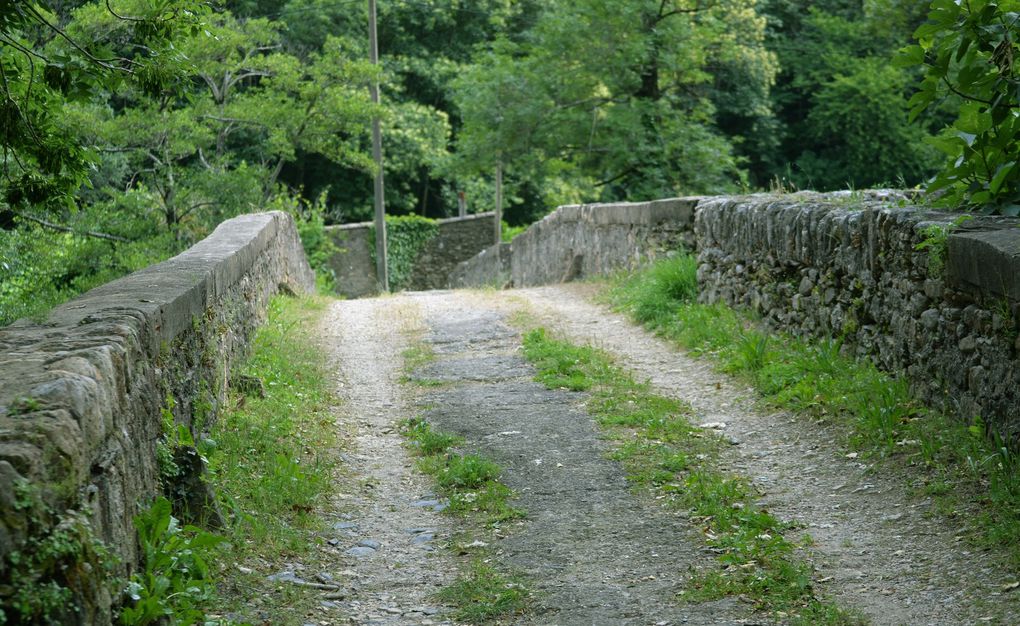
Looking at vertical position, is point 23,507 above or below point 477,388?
above

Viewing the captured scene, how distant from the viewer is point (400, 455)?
239 inches

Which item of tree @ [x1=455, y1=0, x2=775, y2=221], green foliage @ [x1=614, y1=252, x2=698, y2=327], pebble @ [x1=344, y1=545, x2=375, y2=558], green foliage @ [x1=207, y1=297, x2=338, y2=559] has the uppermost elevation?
tree @ [x1=455, y1=0, x2=775, y2=221]

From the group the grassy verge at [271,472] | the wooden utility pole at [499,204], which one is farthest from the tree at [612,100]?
the grassy verge at [271,472]

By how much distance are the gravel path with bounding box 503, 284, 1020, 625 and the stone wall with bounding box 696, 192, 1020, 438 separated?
0.60 metres

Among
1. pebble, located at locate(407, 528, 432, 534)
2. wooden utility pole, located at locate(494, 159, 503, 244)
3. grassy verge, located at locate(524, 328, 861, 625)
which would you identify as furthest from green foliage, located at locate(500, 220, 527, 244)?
pebble, located at locate(407, 528, 432, 534)

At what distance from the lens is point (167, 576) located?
3.47 metres

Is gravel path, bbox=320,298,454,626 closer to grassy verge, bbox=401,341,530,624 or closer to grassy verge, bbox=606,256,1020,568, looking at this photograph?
grassy verge, bbox=401,341,530,624

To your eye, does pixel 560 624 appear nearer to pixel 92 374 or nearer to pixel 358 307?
pixel 92 374

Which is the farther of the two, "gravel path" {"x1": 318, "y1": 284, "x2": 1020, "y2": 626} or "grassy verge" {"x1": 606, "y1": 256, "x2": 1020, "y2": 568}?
"grassy verge" {"x1": 606, "y1": 256, "x2": 1020, "y2": 568}

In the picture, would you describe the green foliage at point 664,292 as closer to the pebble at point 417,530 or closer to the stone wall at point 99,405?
the stone wall at point 99,405

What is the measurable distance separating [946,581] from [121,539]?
293 centimetres

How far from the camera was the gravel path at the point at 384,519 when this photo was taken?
4.08 m

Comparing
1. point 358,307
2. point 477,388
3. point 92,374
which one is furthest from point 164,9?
point 358,307

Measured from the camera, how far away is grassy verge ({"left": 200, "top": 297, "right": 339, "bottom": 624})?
157 inches
